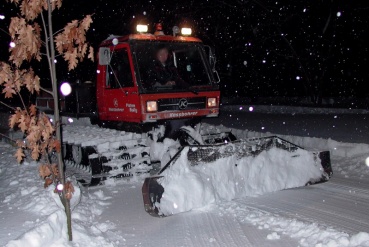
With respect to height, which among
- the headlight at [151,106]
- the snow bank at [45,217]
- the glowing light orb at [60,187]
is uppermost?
the headlight at [151,106]

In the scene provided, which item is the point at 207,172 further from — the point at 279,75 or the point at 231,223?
the point at 279,75

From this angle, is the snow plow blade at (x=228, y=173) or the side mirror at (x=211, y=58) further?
the side mirror at (x=211, y=58)

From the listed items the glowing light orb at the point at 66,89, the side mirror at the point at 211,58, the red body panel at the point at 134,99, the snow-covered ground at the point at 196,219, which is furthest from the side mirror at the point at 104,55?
the glowing light orb at the point at 66,89

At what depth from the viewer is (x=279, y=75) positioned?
32.1 m

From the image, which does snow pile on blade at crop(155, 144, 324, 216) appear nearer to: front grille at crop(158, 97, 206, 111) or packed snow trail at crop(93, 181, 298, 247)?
packed snow trail at crop(93, 181, 298, 247)

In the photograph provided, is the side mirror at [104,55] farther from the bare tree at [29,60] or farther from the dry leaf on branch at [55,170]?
the dry leaf on branch at [55,170]

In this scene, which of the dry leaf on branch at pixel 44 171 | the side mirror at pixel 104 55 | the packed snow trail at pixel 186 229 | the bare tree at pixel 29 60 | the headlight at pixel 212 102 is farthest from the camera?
the headlight at pixel 212 102

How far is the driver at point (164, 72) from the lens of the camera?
24.2 feet

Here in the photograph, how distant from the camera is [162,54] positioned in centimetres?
752

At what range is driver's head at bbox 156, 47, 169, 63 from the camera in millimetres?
7488

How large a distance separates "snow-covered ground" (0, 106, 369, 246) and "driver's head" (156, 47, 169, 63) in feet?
7.43

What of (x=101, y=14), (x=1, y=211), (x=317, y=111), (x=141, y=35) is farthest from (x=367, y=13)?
(x=1, y=211)

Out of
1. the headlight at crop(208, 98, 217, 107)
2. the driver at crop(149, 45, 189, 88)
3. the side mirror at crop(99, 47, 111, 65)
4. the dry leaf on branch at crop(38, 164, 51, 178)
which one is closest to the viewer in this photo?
the dry leaf on branch at crop(38, 164, 51, 178)

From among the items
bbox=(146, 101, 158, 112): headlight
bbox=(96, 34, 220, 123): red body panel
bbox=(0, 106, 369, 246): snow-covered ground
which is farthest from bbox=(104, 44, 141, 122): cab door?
bbox=(0, 106, 369, 246): snow-covered ground
